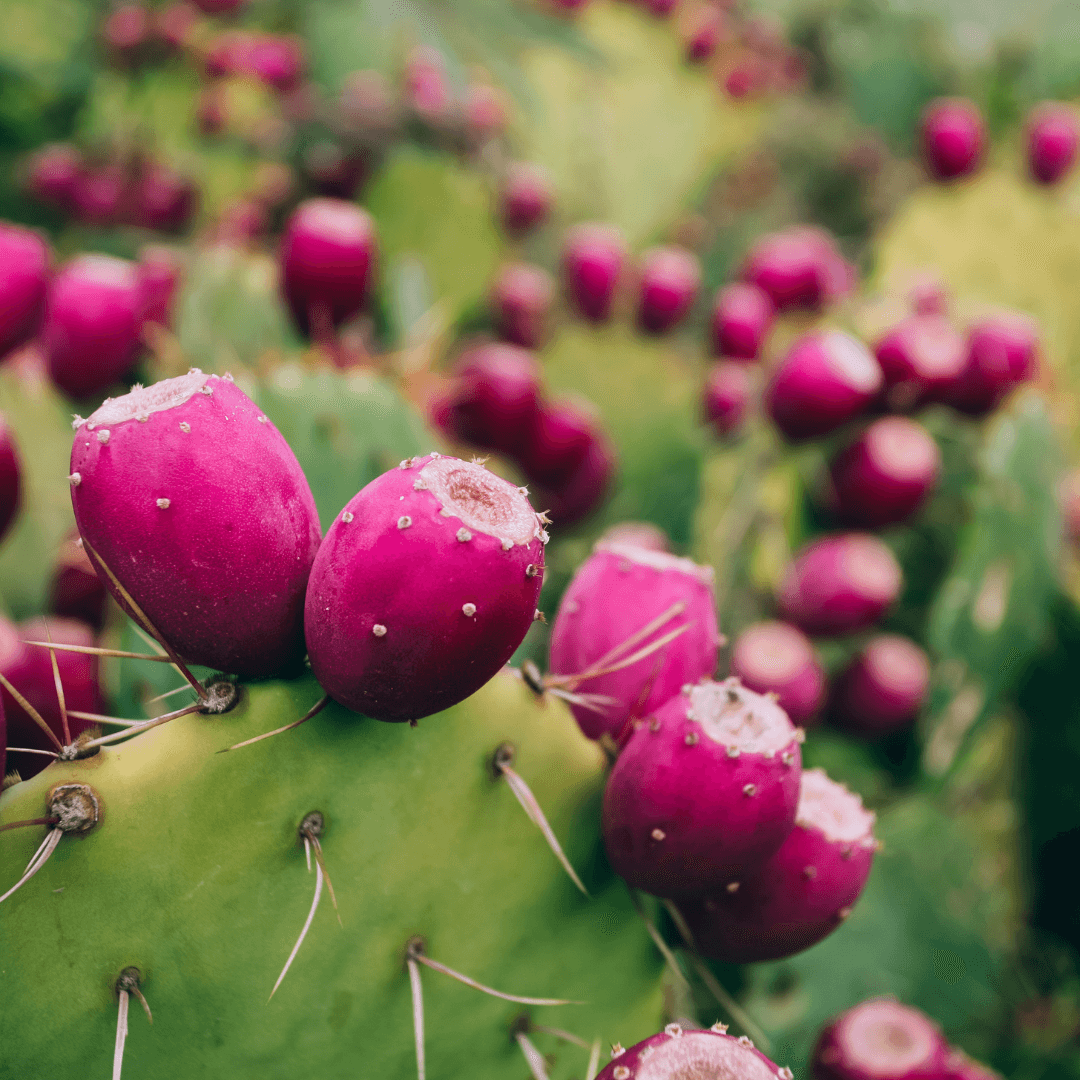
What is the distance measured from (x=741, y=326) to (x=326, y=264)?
34.9 inches

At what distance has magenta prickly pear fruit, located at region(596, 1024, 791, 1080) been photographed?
42 cm

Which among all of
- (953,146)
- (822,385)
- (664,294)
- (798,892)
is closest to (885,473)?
(822,385)

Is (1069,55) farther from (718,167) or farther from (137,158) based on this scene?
(137,158)

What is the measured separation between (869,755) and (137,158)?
1942 mm

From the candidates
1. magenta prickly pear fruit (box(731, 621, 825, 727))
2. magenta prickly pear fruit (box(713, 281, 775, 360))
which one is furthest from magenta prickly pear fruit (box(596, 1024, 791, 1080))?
magenta prickly pear fruit (box(713, 281, 775, 360))

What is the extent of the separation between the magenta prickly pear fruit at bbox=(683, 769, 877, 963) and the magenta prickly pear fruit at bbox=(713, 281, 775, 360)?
1.37 meters

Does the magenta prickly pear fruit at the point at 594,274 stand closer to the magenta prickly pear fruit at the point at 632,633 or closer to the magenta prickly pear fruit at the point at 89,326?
the magenta prickly pear fruit at the point at 89,326

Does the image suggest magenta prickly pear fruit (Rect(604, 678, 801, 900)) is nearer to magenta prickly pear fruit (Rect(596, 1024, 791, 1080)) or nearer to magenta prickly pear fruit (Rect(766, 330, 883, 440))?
magenta prickly pear fruit (Rect(596, 1024, 791, 1080))

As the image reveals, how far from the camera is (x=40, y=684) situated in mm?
853

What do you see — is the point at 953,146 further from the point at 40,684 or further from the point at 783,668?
the point at 40,684

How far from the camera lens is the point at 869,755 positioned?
152 centimetres

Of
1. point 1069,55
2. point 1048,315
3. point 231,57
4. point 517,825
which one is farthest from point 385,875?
point 1069,55

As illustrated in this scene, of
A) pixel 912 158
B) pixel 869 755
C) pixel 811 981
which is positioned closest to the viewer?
pixel 811 981

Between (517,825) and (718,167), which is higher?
(517,825)
